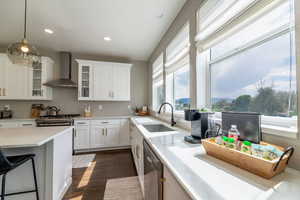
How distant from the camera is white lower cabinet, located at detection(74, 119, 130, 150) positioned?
3104mm

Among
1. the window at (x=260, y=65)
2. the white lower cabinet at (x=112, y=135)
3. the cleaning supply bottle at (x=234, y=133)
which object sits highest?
the window at (x=260, y=65)

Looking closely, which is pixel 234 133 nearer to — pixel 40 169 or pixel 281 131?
pixel 281 131

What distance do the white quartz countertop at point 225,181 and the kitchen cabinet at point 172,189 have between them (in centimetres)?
7

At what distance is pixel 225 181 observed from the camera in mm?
583

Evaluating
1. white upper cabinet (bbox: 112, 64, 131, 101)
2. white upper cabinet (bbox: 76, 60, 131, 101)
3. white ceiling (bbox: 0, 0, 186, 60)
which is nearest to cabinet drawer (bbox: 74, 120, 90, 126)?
white upper cabinet (bbox: 76, 60, 131, 101)

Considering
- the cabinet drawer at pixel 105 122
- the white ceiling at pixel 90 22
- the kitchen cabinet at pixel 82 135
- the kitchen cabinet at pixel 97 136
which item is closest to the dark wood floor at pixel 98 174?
the kitchen cabinet at pixel 97 136

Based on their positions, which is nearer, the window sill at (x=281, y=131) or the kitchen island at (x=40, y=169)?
the window sill at (x=281, y=131)

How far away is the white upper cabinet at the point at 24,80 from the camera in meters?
2.93

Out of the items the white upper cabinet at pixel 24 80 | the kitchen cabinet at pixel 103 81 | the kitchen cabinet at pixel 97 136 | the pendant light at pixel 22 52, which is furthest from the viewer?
the kitchen cabinet at pixel 103 81

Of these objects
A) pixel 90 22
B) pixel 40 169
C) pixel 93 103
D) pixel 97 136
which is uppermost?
pixel 90 22

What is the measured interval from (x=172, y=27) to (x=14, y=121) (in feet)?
12.8

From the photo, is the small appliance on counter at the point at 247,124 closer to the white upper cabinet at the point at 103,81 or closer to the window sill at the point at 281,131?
the window sill at the point at 281,131

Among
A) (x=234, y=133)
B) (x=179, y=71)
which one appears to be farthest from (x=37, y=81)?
(x=234, y=133)

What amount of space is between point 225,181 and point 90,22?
9.19ft
